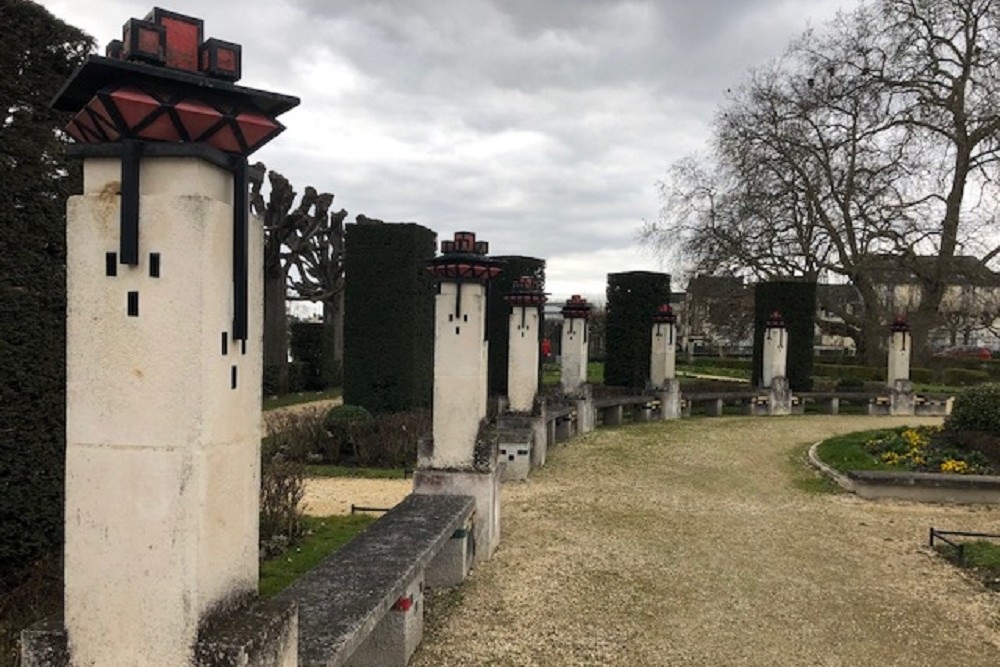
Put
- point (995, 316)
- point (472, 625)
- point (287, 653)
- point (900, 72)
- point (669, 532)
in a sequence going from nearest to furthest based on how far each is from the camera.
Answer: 1. point (287, 653)
2. point (472, 625)
3. point (669, 532)
4. point (900, 72)
5. point (995, 316)

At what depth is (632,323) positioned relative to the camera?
21.8m

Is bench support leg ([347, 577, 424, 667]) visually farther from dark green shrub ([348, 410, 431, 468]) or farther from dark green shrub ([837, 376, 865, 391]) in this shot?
dark green shrub ([837, 376, 865, 391])

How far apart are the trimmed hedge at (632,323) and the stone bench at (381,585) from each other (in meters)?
15.3

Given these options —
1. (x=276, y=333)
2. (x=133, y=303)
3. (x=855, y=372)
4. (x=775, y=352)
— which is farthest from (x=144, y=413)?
(x=855, y=372)

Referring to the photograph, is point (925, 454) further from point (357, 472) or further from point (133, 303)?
point (133, 303)

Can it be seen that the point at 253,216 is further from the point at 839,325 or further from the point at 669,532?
the point at 839,325

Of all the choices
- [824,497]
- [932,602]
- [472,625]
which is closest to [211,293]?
[472,625]

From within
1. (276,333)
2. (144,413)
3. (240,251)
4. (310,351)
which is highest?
(240,251)

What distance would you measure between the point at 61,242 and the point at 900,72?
25712 mm

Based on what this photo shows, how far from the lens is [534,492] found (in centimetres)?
1046

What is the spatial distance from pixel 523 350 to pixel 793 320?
13.8 meters

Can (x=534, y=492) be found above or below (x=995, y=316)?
below

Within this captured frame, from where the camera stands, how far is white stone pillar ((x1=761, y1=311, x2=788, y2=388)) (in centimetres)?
2173

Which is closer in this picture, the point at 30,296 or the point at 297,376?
the point at 30,296
